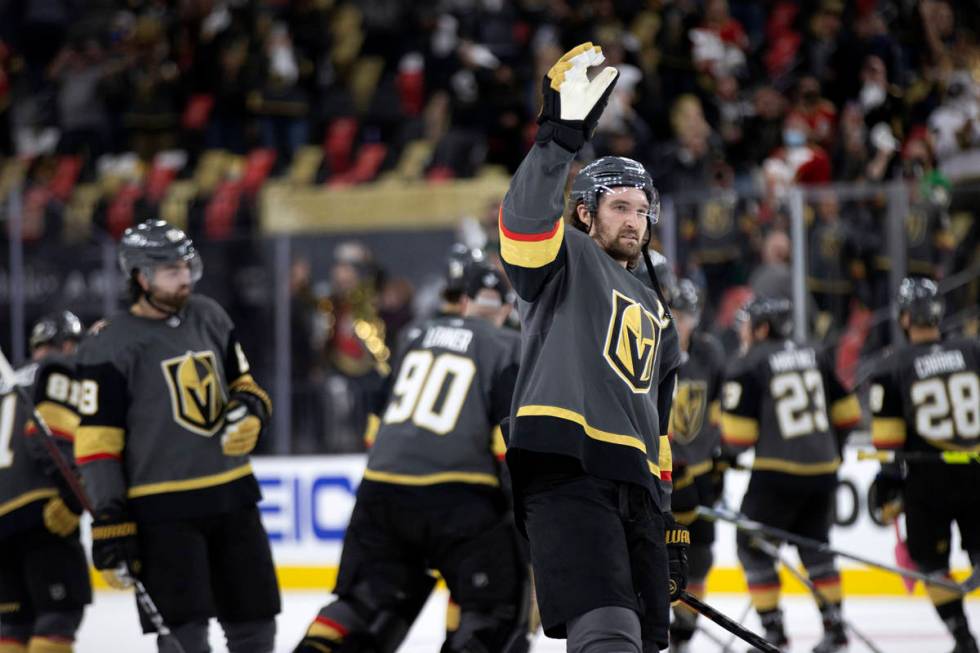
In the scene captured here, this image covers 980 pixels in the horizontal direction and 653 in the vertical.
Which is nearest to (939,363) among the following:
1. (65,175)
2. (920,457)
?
(920,457)

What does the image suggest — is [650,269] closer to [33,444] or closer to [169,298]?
[169,298]

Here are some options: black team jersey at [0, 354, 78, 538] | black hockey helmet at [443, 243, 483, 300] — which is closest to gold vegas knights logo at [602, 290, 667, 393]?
black hockey helmet at [443, 243, 483, 300]

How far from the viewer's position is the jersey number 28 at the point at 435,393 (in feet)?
15.8

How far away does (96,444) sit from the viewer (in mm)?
4574

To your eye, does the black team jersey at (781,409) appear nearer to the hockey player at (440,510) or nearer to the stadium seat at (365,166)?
the hockey player at (440,510)

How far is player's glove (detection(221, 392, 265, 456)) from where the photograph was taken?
15.4 feet

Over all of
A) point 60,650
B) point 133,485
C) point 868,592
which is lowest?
point 868,592

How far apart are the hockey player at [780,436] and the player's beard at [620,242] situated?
2.99 m

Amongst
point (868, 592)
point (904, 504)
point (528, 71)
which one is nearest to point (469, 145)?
point (528, 71)

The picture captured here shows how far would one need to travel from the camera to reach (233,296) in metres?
9.60

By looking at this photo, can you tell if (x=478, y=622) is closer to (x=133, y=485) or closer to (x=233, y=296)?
(x=133, y=485)

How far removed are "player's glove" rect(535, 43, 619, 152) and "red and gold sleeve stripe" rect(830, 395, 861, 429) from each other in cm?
366

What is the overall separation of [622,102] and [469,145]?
1.35m

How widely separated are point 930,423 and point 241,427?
113 inches
